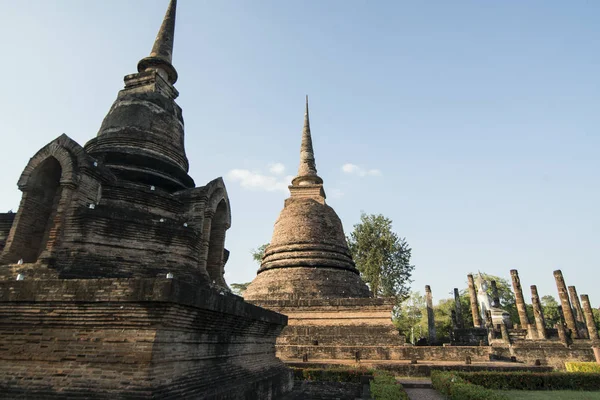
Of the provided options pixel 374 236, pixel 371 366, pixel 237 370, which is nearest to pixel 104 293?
pixel 237 370

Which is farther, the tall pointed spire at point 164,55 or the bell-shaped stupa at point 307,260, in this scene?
the bell-shaped stupa at point 307,260

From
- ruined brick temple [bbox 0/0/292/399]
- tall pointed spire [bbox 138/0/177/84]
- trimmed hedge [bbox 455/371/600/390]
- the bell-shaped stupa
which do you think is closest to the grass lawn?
trimmed hedge [bbox 455/371/600/390]

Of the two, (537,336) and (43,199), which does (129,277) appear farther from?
(537,336)

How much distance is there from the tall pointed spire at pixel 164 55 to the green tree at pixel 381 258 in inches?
1012

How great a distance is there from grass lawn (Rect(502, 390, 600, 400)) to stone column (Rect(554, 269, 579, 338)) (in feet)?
71.6

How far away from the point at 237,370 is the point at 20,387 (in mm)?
3144

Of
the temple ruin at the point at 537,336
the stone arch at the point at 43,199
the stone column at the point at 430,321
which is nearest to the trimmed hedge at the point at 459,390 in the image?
the stone arch at the point at 43,199

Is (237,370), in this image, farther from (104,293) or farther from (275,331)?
(104,293)

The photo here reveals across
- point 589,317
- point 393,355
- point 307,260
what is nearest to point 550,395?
point 393,355

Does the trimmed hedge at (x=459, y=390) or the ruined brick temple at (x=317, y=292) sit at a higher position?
the ruined brick temple at (x=317, y=292)

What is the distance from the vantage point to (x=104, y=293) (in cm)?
463

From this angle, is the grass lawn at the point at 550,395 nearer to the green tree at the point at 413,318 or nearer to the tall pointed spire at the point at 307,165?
the tall pointed spire at the point at 307,165

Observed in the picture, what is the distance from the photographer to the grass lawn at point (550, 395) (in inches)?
396

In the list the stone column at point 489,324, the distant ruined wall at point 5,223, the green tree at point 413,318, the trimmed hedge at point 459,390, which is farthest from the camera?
the green tree at point 413,318
